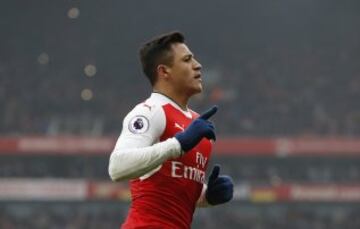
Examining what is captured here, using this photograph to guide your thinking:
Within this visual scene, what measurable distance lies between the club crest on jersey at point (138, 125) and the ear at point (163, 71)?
0.35m

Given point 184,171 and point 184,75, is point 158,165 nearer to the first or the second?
point 184,171

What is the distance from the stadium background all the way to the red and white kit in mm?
20026

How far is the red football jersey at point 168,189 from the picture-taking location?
4.02 meters

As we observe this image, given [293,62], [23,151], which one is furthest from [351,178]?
[23,151]

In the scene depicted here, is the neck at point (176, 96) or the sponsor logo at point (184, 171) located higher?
the neck at point (176, 96)

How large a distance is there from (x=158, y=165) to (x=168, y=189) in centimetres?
19

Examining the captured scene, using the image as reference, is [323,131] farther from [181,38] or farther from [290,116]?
[181,38]

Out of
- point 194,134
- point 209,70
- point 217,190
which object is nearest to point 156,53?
point 194,134

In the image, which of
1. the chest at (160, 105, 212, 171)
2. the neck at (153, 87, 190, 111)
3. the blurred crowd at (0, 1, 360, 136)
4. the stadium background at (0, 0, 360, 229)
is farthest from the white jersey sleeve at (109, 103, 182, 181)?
the blurred crowd at (0, 1, 360, 136)

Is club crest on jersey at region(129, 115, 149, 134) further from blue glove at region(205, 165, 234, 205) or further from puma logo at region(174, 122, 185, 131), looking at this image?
blue glove at region(205, 165, 234, 205)

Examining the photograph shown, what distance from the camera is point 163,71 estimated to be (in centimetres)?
421

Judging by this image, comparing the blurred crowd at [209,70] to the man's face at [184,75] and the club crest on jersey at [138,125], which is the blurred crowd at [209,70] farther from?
the club crest on jersey at [138,125]

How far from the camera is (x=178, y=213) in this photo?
4062 millimetres

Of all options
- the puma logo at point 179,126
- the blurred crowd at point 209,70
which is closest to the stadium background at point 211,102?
the blurred crowd at point 209,70
